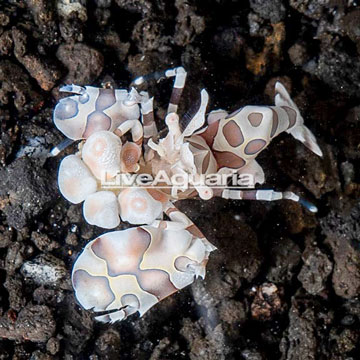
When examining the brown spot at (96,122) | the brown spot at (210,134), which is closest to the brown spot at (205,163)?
the brown spot at (210,134)

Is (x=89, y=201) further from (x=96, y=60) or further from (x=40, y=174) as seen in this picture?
(x=96, y=60)

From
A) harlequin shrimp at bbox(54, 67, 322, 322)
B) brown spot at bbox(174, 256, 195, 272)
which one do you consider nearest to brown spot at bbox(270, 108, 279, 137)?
harlequin shrimp at bbox(54, 67, 322, 322)

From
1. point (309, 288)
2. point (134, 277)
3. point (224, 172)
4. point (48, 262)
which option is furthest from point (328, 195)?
point (48, 262)

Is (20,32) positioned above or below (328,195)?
above

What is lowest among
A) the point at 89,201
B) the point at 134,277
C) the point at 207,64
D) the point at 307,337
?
the point at 307,337

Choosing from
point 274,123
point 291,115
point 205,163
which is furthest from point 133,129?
point 291,115

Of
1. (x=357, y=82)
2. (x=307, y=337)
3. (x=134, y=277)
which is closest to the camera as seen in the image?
(x=134, y=277)

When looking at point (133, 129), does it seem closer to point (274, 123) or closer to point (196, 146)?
point (196, 146)
